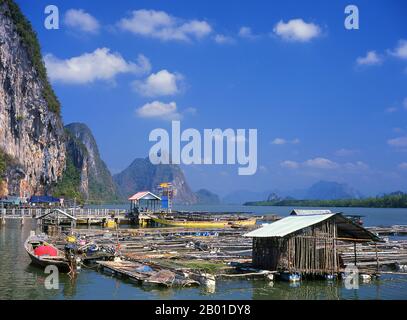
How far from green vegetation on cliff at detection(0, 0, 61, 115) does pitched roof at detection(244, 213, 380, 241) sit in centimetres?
8205

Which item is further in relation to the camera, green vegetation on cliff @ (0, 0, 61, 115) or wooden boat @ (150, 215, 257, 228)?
green vegetation on cliff @ (0, 0, 61, 115)

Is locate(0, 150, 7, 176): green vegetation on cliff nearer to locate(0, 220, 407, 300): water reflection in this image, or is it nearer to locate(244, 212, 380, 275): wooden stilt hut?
locate(0, 220, 407, 300): water reflection

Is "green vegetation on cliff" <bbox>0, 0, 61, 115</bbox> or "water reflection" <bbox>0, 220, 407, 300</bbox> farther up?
"green vegetation on cliff" <bbox>0, 0, 61, 115</bbox>

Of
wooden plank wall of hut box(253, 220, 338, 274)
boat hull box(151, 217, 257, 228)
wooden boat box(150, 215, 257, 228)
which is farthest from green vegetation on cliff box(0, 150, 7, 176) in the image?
wooden plank wall of hut box(253, 220, 338, 274)

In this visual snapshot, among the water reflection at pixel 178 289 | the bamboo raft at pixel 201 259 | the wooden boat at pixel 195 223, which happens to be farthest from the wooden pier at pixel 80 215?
the water reflection at pixel 178 289

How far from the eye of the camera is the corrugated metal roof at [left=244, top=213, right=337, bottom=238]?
20281 millimetres

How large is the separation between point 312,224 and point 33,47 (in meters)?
96.6

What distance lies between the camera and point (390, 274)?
932 inches

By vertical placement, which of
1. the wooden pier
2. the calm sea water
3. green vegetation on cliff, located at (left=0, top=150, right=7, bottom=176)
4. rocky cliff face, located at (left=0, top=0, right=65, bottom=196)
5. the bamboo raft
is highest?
rocky cliff face, located at (left=0, top=0, right=65, bottom=196)

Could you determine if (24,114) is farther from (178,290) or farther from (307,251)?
(307,251)

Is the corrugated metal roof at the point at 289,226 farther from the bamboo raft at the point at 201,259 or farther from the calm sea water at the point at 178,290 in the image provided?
the calm sea water at the point at 178,290

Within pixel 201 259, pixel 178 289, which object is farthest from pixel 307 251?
pixel 201 259
